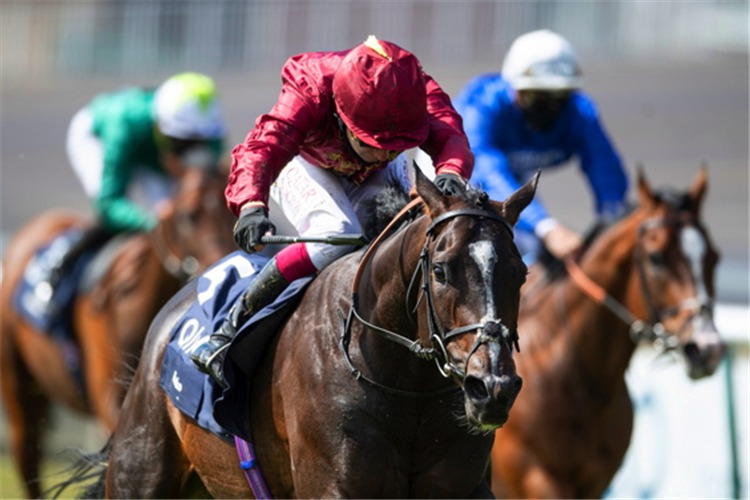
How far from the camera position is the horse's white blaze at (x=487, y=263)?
325 cm

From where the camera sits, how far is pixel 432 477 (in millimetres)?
3688

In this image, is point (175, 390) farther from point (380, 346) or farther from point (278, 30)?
point (278, 30)

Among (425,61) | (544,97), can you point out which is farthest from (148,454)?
(425,61)

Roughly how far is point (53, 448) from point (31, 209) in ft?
29.7

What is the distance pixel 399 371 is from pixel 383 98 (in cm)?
78

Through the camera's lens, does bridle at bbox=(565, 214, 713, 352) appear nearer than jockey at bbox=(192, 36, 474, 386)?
No

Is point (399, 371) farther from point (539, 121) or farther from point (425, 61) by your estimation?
point (425, 61)

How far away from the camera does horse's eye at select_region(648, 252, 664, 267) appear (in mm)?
6055

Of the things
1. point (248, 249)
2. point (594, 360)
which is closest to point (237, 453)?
point (248, 249)

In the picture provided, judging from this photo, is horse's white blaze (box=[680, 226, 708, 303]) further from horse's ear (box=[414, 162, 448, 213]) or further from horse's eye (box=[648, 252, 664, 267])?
horse's ear (box=[414, 162, 448, 213])

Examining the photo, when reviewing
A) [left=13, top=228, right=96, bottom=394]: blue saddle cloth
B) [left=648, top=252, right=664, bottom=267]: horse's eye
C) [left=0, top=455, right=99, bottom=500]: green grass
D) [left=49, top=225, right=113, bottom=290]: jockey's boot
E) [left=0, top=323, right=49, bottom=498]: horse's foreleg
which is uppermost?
[left=648, top=252, right=664, bottom=267]: horse's eye

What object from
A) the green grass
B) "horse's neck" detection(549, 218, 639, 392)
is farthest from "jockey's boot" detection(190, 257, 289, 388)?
the green grass

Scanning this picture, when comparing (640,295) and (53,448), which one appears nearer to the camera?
(640,295)

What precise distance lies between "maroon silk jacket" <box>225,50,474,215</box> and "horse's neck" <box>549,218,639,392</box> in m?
2.15
